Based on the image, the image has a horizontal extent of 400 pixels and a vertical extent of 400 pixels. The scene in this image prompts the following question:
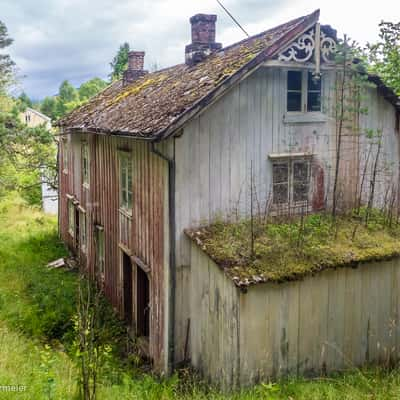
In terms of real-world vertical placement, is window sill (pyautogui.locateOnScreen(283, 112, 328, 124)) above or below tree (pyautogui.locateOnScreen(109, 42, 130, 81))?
below

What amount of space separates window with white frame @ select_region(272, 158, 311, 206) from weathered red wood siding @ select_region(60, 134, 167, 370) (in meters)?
2.60

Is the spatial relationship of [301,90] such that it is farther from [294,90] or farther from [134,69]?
[134,69]

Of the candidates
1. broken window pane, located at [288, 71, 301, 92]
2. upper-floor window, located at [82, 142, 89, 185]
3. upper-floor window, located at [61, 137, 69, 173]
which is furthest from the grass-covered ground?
broken window pane, located at [288, 71, 301, 92]

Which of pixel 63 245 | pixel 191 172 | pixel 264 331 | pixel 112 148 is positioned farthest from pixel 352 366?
pixel 63 245

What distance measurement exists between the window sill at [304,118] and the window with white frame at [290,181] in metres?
0.85

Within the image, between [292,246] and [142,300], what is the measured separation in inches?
173

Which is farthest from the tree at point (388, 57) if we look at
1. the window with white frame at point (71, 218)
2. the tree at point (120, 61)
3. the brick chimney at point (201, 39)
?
the tree at point (120, 61)

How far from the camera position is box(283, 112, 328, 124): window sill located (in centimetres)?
984

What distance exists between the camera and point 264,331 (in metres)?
7.75

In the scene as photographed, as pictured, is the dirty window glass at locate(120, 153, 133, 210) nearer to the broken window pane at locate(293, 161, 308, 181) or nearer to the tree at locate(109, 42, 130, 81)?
the broken window pane at locate(293, 161, 308, 181)

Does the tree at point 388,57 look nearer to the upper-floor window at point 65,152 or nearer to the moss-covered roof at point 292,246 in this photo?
the moss-covered roof at point 292,246

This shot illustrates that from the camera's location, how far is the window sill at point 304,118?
32.3ft

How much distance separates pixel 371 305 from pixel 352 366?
47.9 inches

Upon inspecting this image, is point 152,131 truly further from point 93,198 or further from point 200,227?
point 93,198
